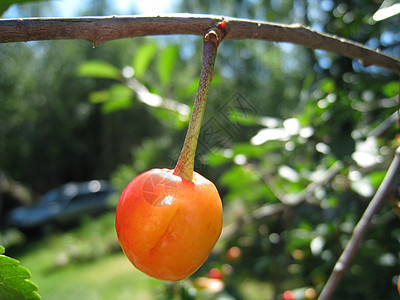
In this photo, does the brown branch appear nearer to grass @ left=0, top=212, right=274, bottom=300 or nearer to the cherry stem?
the cherry stem

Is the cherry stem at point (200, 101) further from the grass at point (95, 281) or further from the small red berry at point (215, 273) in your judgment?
the grass at point (95, 281)

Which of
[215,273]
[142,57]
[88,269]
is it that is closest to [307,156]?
[215,273]

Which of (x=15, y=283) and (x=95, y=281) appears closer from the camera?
(x=15, y=283)

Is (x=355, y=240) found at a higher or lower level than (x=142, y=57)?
lower

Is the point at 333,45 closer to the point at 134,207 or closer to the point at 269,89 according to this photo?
the point at 134,207

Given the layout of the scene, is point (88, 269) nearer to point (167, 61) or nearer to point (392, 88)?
point (167, 61)

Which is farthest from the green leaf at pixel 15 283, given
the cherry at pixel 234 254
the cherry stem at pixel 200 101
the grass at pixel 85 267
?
the grass at pixel 85 267
